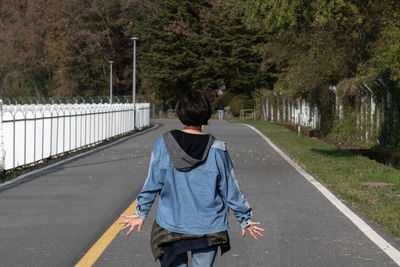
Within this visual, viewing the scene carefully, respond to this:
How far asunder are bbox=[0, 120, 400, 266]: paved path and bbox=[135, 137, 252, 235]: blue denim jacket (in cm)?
244

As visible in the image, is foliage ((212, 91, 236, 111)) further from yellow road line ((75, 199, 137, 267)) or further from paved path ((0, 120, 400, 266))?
yellow road line ((75, 199, 137, 267))

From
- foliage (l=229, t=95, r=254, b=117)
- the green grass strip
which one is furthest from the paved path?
foliage (l=229, t=95, r=254, b=117)

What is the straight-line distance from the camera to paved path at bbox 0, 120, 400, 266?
267 inches

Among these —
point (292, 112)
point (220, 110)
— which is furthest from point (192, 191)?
point (220, 110)

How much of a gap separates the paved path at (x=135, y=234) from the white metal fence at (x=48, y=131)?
0.96 m

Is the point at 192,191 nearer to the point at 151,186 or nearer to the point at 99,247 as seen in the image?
the point at 151,186

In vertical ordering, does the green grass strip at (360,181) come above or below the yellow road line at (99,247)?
above

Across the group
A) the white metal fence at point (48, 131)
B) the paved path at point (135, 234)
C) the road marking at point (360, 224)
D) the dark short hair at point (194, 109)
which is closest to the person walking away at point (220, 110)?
the white metal fence at point (48, 131)

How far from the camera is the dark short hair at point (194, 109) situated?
429cm

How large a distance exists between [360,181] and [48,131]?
26.7 ft

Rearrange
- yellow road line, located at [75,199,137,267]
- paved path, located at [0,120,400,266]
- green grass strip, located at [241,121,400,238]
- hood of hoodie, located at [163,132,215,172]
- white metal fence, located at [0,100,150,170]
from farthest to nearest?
white metal fence, located at [0,100,150,170]
green grass strip, located at [241,121,400,238]
paved path, located at [0,120,400,266]
yellow road line, located at [75,199,137,267]
hood of hoodie, located at [163,132,215,172]

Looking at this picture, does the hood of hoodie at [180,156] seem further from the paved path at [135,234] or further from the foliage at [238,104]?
the foliage at [238,104]

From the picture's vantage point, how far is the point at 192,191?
4199 millimetres

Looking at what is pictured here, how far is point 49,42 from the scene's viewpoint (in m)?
85.3
